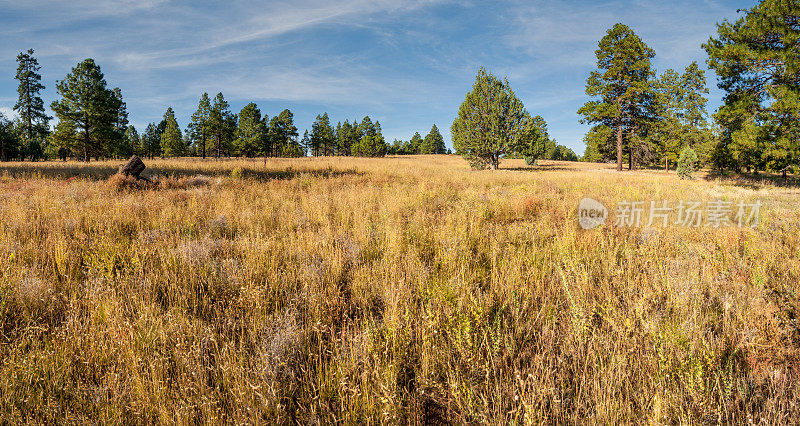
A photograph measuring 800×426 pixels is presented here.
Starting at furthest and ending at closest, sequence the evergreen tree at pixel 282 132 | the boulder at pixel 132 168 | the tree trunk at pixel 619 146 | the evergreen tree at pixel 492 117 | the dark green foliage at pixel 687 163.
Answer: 1. the evergreen tree at pixel 282 132
2. the tree trunk at pixel 619 146
3. the evergreen tree at pixel 492 117
4. the dark green foliage at pixel 687 163
5. the boulder at pixel 132 168

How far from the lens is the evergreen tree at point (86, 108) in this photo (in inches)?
1129

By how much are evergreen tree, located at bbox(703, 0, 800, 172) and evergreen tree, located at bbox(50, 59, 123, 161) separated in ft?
164

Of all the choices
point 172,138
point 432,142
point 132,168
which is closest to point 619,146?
point 132,168

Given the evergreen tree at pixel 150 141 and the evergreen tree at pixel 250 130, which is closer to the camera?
the evergreen tree at pixel 250 130

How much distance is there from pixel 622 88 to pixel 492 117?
16606 mm

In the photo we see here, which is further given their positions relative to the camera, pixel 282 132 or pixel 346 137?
pixel 346 137

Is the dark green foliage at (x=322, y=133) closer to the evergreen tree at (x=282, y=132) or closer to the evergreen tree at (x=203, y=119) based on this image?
the evergreen tree at (x=282, y=132)

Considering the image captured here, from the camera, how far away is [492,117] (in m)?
25.5

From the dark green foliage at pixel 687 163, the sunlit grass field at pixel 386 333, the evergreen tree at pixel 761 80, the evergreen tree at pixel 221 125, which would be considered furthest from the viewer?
the evergreen tree at pixel 221 125

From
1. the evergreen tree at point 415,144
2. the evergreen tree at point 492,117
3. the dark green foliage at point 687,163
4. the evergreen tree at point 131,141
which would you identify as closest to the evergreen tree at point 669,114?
the dark green foliage at point 687,163

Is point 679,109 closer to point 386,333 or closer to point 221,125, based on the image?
point 386,333

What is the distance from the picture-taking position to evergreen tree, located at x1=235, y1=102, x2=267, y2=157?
1861 inches

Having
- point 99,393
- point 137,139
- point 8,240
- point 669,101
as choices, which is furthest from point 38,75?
point 669,101

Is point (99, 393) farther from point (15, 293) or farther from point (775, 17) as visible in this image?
point (775, 17)
